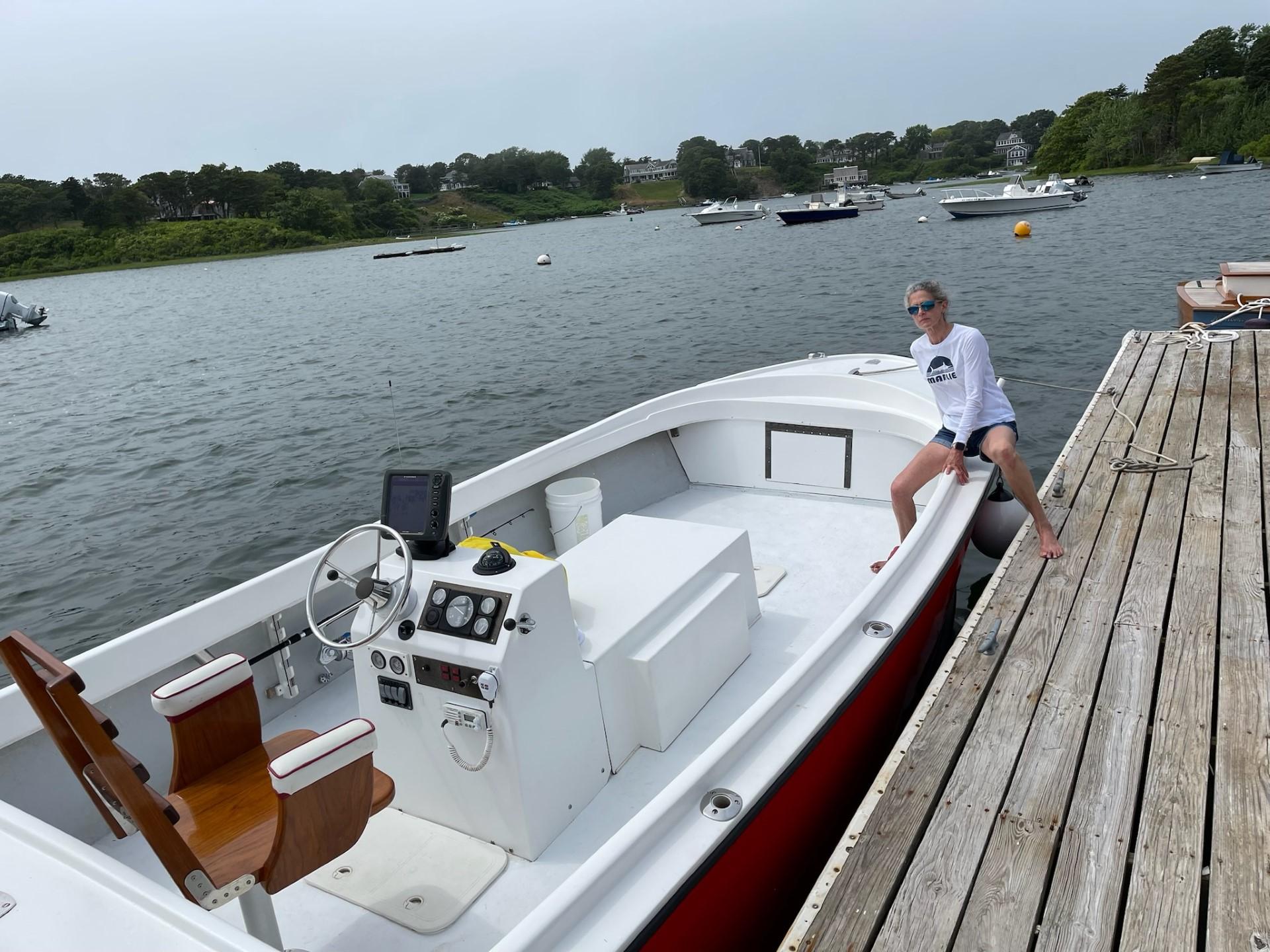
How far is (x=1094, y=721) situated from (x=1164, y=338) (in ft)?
22.4

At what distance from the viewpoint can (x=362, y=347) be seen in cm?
2055

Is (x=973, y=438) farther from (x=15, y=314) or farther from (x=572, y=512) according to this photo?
(x=15, y=314)

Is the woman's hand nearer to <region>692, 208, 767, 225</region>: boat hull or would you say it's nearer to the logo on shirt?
the logo on shirt

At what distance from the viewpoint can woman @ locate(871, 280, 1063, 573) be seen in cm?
394

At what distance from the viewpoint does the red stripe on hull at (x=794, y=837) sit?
2.11 meters

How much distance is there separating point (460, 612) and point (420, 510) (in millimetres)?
410

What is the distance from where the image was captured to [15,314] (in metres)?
31.8

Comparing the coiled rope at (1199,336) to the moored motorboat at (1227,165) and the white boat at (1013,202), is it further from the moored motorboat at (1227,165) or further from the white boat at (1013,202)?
the moored motorboat at (1227,165)

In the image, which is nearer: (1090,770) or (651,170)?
(1090,770)

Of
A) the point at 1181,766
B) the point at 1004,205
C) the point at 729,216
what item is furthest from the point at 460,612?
the point at 729,216

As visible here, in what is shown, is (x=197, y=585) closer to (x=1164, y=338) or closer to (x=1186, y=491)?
(x=1186, y=491)

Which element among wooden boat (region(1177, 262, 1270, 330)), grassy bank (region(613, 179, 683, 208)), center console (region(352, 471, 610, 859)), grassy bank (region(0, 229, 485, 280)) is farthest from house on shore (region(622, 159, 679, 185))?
center console (region(352, 471, 610, 859))

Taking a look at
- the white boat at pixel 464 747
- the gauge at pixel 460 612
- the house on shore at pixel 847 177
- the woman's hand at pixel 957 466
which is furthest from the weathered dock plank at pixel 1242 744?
the house on shore at pixel 847 177

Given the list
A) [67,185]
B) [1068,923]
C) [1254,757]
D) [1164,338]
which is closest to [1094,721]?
[1254,757]
